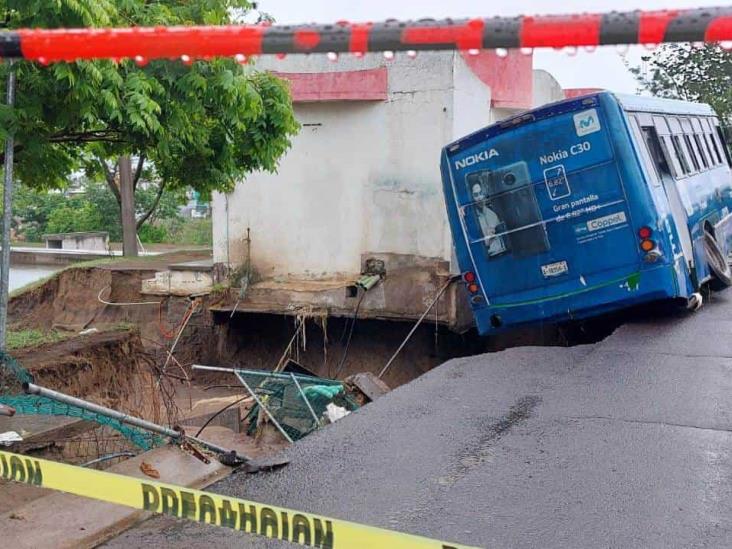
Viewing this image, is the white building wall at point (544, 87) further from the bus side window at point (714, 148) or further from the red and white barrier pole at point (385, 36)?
the red and white barrier pole at point (385, 36)

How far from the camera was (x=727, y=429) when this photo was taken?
5535 millimetres

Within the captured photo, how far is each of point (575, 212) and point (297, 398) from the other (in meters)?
4.05

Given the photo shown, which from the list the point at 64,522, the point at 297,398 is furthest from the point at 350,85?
the point at 64,522

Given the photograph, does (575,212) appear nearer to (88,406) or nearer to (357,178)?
(357,178)

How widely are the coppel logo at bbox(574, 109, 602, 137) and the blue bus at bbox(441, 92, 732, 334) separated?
0.01m

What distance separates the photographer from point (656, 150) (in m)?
10.2

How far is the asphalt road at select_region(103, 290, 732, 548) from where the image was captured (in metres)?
3.96

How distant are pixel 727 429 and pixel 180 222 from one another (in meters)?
33.5

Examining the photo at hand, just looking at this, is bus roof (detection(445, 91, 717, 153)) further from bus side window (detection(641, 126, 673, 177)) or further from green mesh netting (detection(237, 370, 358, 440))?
green mesh netting (detection(237, 370, 358, 440))

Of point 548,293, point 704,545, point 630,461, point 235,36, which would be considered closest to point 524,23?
point 235,36

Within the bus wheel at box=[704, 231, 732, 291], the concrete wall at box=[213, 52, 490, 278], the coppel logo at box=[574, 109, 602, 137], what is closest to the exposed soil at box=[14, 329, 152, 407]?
the coppel logo at box=[574, 109, 602, 137]

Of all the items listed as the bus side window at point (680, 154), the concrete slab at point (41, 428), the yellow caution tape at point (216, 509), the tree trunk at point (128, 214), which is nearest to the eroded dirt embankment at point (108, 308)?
the tree trunk at point (128, 214)

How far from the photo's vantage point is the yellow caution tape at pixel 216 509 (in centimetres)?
260

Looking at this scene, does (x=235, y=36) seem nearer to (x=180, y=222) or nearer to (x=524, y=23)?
(x=524, y=23)
